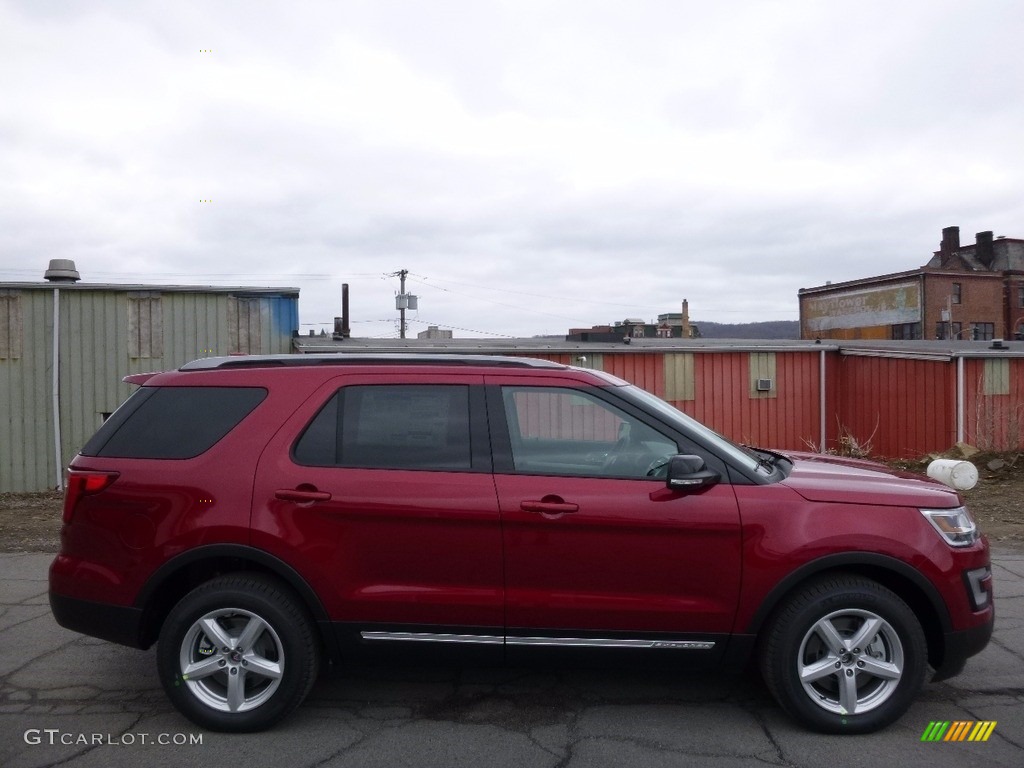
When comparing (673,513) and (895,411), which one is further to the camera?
(895,411)

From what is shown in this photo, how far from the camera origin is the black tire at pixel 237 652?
4.11m

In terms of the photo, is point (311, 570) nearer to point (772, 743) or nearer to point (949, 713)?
point (772, 743)

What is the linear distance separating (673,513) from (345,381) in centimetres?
176

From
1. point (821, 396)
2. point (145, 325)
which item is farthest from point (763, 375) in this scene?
point (145, 325)

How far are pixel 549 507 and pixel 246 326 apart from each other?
35.4ft

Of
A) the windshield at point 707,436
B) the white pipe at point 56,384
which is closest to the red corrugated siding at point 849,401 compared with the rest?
the white pipe at point 56,384

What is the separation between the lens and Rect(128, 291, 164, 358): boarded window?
1339 cm

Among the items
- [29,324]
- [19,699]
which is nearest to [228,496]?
[19,699]

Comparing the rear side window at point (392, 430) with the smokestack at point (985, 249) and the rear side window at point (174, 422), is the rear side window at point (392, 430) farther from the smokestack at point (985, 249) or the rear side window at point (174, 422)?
the smokestack at point (985, 249)

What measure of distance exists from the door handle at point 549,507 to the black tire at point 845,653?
111 cm

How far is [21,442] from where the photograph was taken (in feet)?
43.0

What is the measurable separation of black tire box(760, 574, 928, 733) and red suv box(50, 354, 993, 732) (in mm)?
10

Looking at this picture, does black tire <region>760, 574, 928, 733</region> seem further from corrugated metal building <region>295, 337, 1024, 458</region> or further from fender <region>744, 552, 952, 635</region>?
corrugated metal building <region>295, 337, 1024, 458</region>

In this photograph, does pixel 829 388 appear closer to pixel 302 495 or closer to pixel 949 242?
pixel 302 495
